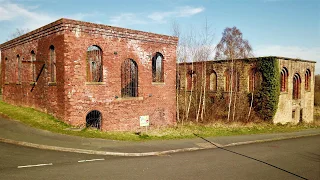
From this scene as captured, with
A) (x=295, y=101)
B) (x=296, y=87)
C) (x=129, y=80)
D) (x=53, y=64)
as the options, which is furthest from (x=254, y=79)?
(x=53, y=64)

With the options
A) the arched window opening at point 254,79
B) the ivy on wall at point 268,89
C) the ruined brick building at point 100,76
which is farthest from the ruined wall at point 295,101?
the ruined brick building at point 100,76

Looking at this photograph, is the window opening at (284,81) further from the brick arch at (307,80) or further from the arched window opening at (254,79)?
the brick arch at (307,80)

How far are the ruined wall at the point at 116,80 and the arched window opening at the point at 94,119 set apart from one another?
→ 0.33 metres

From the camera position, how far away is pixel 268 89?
80.7 feet

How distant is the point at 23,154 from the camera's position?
8.71 m

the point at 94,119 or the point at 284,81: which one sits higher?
the point at 284,81

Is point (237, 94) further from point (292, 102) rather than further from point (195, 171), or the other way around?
point (195, 171)

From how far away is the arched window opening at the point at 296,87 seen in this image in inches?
1164

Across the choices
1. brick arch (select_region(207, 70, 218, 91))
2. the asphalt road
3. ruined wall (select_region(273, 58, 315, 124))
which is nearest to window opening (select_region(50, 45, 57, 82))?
the asphalt road

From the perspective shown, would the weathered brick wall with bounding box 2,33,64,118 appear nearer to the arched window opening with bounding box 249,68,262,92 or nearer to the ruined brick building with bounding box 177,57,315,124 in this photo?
the ruined brick building with bounding box 177,57,315,124

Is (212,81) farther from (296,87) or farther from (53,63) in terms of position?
(53,63)

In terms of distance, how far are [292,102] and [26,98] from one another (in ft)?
87.4

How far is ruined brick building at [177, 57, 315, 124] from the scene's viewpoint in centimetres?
2595

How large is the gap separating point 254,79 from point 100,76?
17304mm
